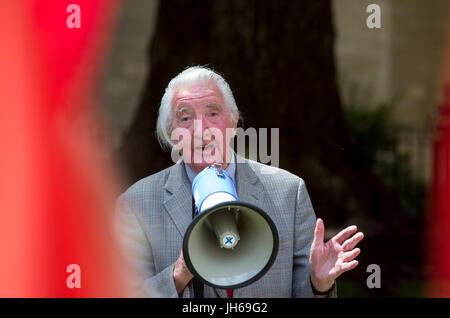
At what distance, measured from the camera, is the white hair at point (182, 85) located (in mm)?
3029

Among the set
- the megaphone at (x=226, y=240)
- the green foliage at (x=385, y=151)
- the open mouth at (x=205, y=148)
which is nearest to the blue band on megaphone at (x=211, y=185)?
the megaphone at (x=226, y=240)

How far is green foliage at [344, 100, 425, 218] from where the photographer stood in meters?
6.00

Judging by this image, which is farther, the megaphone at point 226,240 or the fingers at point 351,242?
the fingers at point 351,242

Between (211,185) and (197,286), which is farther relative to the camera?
(197,286)

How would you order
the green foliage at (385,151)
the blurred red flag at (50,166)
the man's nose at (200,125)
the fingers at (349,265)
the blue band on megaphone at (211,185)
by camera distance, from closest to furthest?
1. the blue band on megaphone at (211,185)
2. the fingers at (349,265)
3. the man's nose at (200,125)
4. the blurred red flag at (50,166)
5. the green foliage at (385,151)

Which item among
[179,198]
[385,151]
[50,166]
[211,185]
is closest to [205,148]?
[179,198]

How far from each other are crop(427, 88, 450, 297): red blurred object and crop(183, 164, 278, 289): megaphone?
59.0 inches

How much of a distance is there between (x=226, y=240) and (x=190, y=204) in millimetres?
370

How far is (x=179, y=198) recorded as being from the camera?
9.91 feet

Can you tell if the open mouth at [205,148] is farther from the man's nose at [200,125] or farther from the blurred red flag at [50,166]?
the blurred red flag at [50,166]

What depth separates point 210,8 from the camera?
4.45 m

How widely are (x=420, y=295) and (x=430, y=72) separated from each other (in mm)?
7978

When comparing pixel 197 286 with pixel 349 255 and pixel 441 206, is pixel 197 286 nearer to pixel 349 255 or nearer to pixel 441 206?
pixel 349 255
